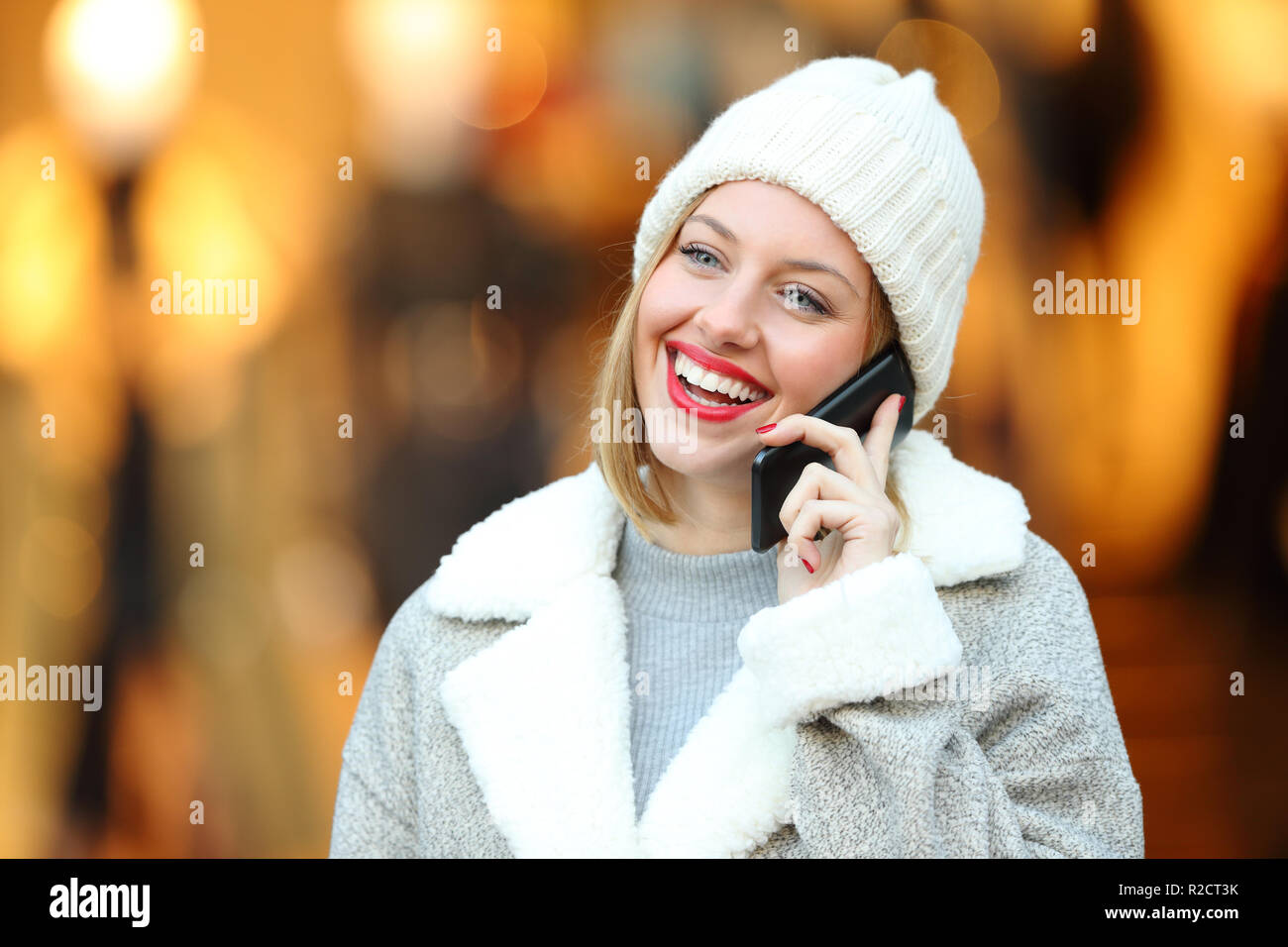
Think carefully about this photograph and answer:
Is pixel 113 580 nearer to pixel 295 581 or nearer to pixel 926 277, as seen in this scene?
pixel 295 581

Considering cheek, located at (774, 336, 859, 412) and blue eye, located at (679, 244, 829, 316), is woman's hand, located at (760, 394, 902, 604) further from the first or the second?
blue eye, located at (679, 244, 829, 316)

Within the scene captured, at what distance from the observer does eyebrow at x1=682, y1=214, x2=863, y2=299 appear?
4.60 ft

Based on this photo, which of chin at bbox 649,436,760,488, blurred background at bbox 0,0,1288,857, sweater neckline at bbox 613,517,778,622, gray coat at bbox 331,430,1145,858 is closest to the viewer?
gray coat at bbox 331,430,1145,858

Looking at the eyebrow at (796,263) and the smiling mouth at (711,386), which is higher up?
the eyebrow at (796,263)

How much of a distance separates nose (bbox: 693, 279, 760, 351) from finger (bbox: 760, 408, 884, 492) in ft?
0.40

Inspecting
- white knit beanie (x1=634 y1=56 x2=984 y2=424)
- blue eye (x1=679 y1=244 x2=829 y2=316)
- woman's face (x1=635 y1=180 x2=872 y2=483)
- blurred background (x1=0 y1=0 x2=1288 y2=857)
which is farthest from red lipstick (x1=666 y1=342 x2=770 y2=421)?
blurred background (x1=0 y1=0 x2=1288 y2=857)

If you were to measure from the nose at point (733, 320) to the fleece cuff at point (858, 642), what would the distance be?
335 mm

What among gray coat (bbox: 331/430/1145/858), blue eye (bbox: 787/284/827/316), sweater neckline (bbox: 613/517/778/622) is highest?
blue eye (bbox: 787/284/827/316)

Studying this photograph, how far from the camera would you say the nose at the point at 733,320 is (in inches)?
53.7

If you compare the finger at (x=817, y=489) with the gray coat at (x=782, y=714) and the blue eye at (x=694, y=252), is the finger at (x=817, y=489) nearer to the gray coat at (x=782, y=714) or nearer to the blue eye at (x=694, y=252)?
the gray coat at (x=782, y=714)

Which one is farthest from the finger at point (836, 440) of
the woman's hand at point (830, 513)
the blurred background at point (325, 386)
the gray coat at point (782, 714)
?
the blurred background at point (325, 386)

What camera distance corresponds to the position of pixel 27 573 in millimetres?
2936

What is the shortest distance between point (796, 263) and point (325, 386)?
189 cm

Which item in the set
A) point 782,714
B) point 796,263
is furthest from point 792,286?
point 782,714
